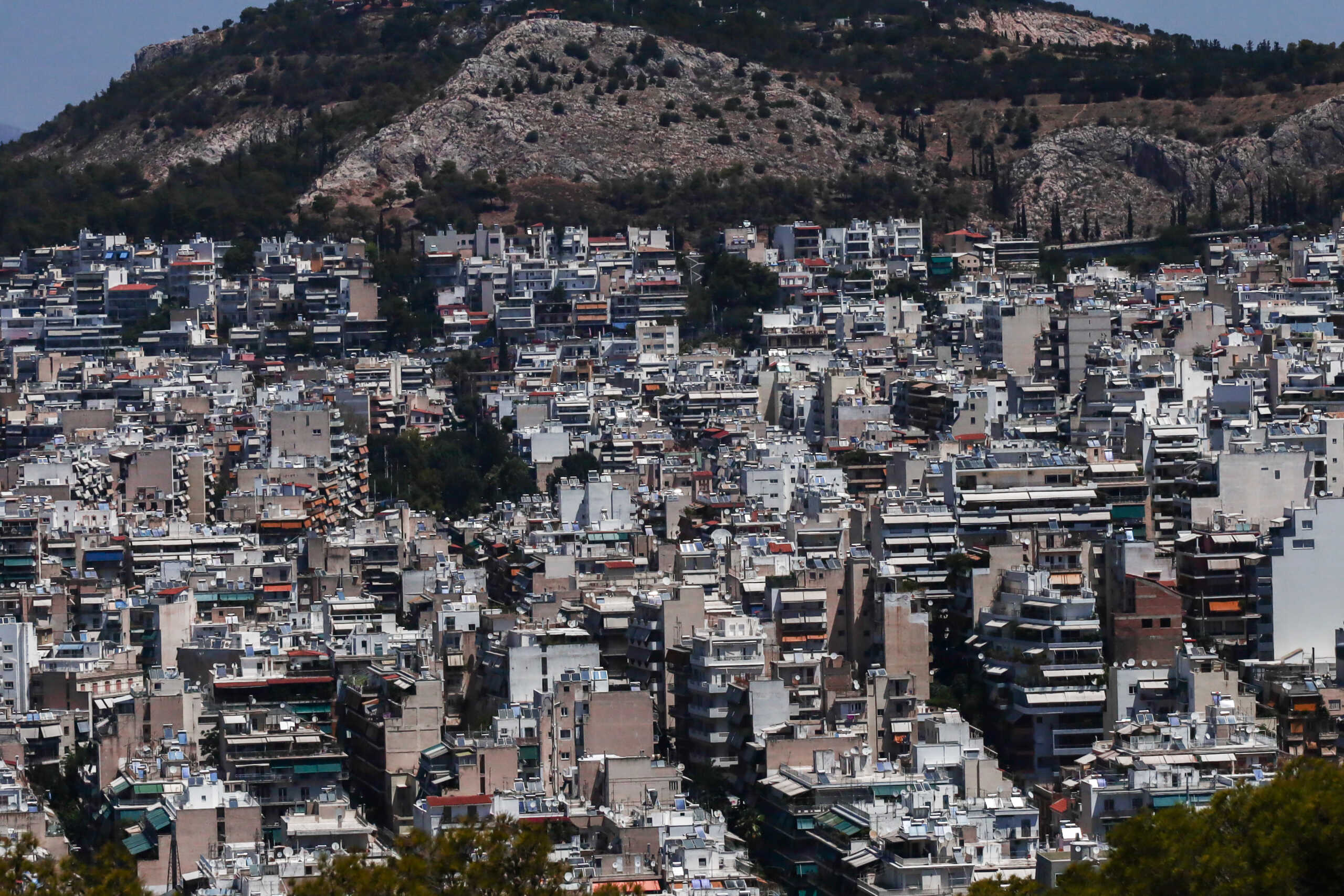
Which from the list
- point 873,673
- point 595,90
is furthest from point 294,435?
point 595,90

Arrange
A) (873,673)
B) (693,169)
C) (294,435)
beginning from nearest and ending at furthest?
(873,673) → (294,435) → (693,169)

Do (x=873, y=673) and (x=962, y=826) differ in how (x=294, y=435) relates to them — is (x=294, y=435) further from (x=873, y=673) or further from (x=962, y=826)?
(x=962, y=826)

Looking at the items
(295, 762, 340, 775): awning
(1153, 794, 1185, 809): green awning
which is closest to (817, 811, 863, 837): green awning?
(1153, 794, 1185, 809): green awning

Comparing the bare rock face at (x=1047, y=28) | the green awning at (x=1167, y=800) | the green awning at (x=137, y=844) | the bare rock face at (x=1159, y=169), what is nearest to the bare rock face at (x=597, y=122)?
the bare rock face at (x=1159, y=169)

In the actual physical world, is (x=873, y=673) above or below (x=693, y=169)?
below

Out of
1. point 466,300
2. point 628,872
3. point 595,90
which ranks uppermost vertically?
point 595,90

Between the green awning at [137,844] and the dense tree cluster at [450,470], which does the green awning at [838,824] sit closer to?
the green awning at [137,844]
